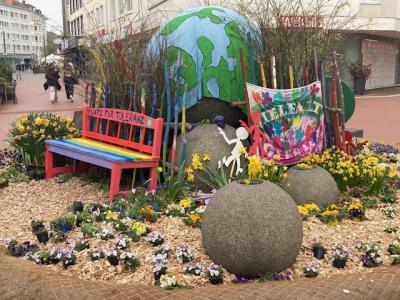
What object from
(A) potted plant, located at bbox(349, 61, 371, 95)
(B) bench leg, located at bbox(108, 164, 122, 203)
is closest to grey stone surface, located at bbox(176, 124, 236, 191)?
(B) bench leg, located at bbox(108, 164, 122, 203)

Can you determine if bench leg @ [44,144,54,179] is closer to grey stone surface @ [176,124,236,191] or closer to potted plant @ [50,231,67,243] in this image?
grey stone surface @ [176,124,236,191]

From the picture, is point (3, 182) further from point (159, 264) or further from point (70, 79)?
point (70, 79)

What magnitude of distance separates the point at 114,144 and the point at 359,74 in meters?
20.0

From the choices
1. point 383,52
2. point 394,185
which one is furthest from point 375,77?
point 394,185

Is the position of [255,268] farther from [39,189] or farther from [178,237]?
[39,189]

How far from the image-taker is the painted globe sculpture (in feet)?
17.9

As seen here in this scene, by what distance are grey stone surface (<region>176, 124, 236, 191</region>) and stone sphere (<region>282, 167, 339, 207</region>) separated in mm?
742

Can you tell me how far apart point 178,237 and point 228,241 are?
0.76 metres

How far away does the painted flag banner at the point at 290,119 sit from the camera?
5.16 meters

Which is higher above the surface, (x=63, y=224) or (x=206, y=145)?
(x=206, y=145)

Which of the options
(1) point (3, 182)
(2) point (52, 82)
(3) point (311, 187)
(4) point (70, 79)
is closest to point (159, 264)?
(3) point (311, 187)

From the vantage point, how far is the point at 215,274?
3297 millimetres

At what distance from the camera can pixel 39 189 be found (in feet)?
18.9

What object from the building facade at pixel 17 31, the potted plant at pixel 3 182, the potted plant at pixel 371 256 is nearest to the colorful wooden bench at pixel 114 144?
the potted plant at pixel 3 182
